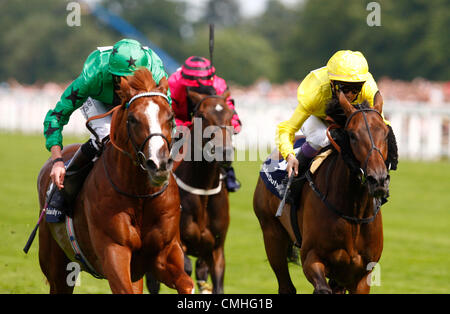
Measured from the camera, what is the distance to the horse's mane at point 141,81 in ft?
16.6

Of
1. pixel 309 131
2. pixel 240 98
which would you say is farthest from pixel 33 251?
pixel 240 98

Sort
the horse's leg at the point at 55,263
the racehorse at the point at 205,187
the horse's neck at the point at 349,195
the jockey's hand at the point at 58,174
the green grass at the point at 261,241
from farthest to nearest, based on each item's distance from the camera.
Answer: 1. the green grass at the point at 261,241
2. the racehorse at the point at 205,187
3. the horse's leg at the point at 55,263
4. the horse's neck at the point at 349,195
5. the jockey's hand at the point at 58,174

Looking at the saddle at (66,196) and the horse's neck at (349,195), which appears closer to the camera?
the horse's neck at (349,195)

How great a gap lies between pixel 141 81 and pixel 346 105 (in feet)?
4.39

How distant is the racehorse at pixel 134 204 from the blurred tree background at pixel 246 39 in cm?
2811

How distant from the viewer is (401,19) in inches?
1986

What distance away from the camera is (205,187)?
7703 millimetres

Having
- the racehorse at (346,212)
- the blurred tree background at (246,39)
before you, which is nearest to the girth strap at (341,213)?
the racehorse at (346,212)

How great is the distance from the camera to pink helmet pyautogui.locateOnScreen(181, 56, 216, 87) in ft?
26.0

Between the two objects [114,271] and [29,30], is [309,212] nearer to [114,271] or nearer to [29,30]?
[114,271]

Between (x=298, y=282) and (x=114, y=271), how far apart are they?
468cm

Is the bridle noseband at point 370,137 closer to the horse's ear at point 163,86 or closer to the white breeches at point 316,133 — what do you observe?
the white breeches at point 316,133

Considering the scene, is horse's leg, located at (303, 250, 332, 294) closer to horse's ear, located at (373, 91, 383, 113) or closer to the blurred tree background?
horse's ear, located at (373, 91, 383, 113)

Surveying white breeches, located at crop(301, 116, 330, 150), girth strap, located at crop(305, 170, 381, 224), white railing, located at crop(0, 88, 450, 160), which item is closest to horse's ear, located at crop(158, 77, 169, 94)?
girth strap, located at crop(305, 170, 381, 224)
